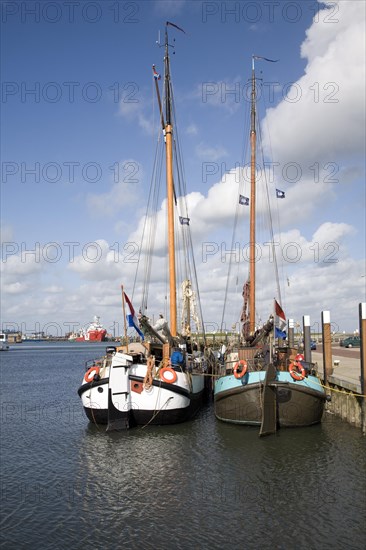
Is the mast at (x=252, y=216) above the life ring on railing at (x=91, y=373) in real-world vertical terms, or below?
above

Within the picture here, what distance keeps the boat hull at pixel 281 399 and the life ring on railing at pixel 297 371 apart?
18 cm

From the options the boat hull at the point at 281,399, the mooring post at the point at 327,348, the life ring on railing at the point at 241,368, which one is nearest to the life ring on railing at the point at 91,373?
the boat hull at the point at 281,399

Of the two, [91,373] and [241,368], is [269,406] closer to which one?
[241,368]

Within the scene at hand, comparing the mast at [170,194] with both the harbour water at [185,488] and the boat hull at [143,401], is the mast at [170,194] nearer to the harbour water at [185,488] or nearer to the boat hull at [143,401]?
the boat hull at [143,401]

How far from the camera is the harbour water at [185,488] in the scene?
11.0 m

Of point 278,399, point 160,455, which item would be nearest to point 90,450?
point 160,455

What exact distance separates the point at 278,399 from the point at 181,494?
8.49 metres

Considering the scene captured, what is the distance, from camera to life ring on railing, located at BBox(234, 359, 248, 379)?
70.3ft

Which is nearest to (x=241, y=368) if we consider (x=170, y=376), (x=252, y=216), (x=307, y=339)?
(x=170, y=376)

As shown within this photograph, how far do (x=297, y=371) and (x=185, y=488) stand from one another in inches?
369

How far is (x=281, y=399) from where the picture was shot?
21.0m

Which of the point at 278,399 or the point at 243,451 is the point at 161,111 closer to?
the point at 278,399

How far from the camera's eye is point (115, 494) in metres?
13.9

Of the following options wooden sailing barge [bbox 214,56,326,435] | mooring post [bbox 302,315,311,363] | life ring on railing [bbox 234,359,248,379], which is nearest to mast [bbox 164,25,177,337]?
wooden sailing barge [bbox 214,56,326,435]
